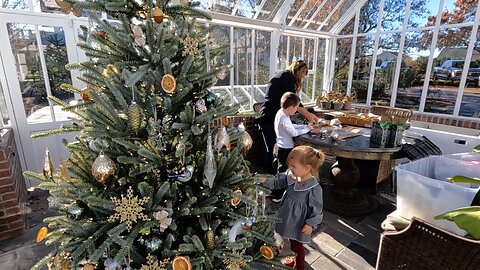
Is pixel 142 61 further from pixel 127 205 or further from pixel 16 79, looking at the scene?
pixel 16 79

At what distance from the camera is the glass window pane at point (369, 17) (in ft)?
16.3

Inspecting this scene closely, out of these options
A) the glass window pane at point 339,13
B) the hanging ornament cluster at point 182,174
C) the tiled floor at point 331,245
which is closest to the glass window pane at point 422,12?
the glass window pane at point 339,13

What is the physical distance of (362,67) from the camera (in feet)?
17.2

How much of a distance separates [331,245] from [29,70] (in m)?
3.57

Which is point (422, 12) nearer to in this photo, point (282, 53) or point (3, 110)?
point (282, 53)

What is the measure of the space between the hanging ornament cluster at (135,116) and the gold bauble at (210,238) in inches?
19.9

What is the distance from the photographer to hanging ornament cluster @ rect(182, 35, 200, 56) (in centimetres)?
107

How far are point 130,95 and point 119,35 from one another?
23cm

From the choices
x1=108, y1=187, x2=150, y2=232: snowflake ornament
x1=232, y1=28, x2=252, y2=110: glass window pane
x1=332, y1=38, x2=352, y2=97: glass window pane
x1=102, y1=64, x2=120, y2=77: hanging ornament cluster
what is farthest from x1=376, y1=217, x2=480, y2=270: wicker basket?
x1=332, y1=38, x2=352, y2=97: glass window pane

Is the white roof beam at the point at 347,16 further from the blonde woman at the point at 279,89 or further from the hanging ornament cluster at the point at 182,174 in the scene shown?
the hanging ornament cluster at the point at 182,174

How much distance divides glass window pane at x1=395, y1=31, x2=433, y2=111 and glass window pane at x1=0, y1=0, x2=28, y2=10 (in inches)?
218

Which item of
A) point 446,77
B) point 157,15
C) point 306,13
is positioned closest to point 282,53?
point 306,13

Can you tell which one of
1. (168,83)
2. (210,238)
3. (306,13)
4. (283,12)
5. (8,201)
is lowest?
(8,201)

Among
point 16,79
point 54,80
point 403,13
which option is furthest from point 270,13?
point 16,79
